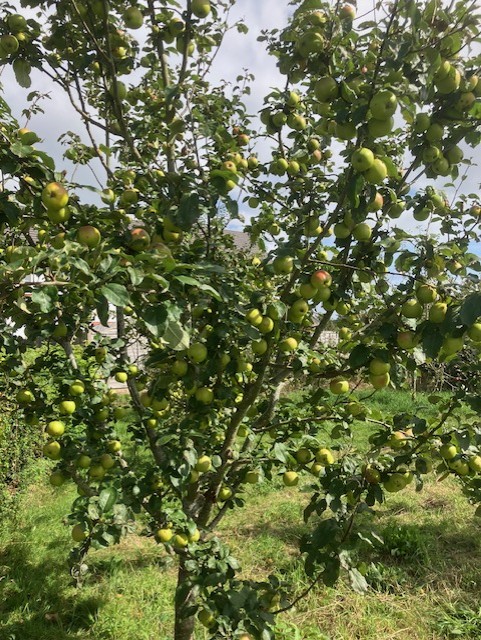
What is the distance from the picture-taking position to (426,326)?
147 cm

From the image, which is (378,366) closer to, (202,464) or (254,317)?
(254,317)

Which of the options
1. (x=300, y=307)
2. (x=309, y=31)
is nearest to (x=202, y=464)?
(x=300, y=307)

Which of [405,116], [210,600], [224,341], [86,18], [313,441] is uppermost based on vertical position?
A: [86,18]

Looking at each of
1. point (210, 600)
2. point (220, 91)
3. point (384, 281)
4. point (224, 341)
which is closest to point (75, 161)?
point (220, 91)

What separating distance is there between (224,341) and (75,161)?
162cm

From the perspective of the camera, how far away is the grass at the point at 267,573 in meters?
2.89

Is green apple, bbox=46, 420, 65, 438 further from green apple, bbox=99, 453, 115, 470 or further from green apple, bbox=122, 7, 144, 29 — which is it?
green apple, bbox=122, 7, 144, 29

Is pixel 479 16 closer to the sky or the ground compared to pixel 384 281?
closer to the sky

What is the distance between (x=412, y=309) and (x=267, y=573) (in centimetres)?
272

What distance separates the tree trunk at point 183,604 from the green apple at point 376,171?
67.6 inches

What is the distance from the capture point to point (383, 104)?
50.8 inches

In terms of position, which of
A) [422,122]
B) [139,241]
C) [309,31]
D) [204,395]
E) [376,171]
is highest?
[309,31]

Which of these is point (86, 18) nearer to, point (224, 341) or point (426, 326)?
point (224, 341)

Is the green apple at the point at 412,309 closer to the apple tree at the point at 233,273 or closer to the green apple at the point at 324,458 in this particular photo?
the apple tree at the point at 233,273
